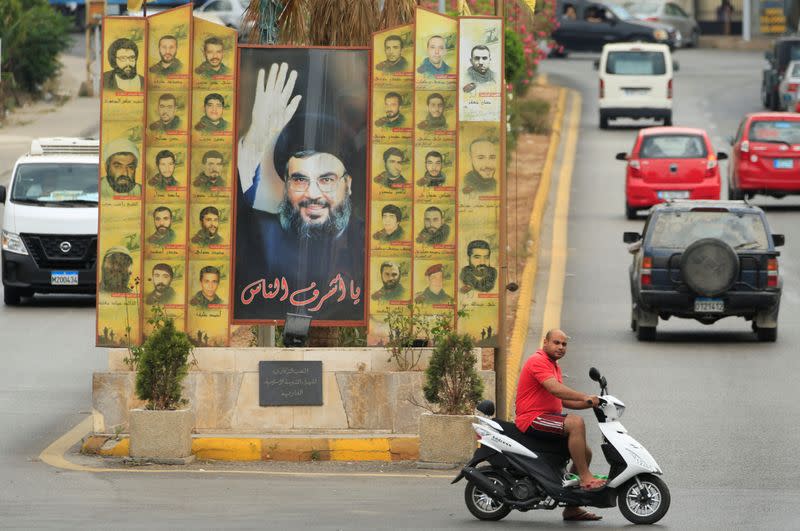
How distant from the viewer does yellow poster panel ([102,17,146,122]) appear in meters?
17.1

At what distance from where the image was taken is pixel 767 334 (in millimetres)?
23297

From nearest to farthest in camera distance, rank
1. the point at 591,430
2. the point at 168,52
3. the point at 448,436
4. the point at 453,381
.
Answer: the point at 448,436 → the point at 453,381 → the point at 168,52 → the point at 591,430

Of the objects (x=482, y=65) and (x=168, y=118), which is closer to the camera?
(x=482, y=65)

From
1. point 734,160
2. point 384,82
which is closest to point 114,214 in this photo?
point 384,82

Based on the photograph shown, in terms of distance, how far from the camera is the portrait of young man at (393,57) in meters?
17.1

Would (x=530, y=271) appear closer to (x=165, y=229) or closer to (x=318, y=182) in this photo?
(x=318, y=182)

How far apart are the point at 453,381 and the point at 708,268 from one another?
7.42 meters

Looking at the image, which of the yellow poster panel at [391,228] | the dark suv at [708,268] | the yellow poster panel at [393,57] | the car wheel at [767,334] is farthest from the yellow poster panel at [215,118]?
the car wheel at [767,334]

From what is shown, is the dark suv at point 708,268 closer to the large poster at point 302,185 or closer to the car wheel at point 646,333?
the car wheel at point 646,333

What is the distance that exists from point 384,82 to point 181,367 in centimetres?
322

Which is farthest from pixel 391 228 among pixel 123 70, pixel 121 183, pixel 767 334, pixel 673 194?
pixel 673 194

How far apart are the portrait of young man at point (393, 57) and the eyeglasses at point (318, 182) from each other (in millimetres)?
1101

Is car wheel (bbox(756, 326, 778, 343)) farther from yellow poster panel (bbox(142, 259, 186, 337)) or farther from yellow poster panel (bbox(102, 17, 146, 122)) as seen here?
yellow poster panel (bbox(102, 17, 146, 122))

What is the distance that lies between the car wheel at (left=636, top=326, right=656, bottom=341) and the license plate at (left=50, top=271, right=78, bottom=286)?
812 centimetres
